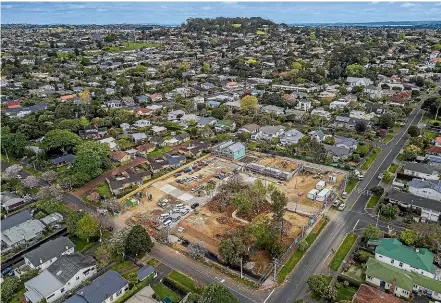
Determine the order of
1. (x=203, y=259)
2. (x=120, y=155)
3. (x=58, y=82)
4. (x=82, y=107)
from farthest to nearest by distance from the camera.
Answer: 1. (x=58, y=82)
2. (x=82, y=107)
3. (x=120, y=155)
4. (x=203, y=259)

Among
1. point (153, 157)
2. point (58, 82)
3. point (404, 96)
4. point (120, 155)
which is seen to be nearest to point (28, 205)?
point (120, 155)

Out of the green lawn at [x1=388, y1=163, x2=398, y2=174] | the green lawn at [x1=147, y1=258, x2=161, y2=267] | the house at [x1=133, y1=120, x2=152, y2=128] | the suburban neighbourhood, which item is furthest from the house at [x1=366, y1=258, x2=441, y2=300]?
the house at [x1=133, y1=120, x2=152, y2=128]

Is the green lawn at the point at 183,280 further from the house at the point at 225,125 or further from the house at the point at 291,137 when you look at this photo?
the house at the point at 225,125

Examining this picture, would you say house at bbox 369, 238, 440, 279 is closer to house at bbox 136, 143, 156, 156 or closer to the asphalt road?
the asphalt road

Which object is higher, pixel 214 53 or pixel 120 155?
pixel 214 53

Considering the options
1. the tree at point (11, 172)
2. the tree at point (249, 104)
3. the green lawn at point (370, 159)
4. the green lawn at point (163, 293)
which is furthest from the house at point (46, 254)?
the tree at point (249, 104)

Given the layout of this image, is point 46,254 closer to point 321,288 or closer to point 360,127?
point 321,288

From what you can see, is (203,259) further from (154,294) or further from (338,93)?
(338,93)
